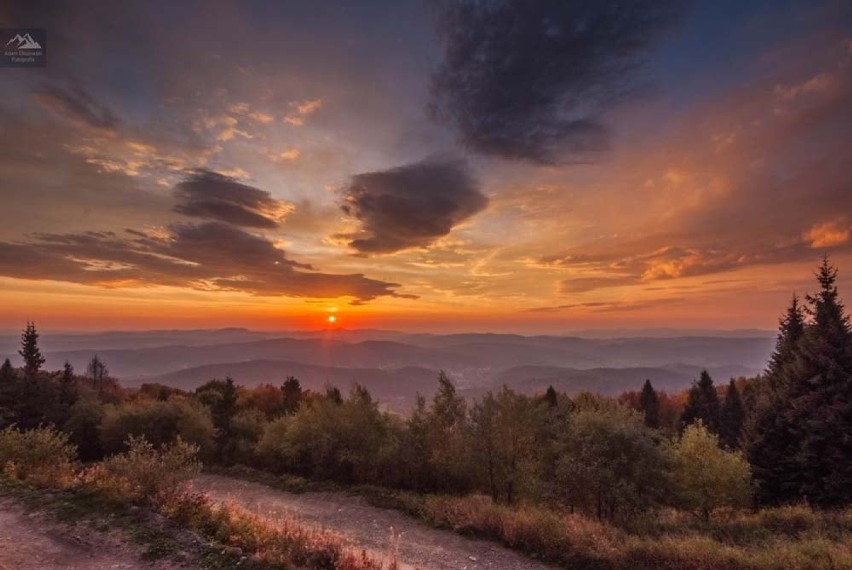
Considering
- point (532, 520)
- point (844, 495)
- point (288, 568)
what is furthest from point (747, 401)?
point (288, 568)

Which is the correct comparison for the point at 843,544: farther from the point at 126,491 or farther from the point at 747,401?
the point at 747,401

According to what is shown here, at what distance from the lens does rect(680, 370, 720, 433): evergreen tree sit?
66062 millimetres

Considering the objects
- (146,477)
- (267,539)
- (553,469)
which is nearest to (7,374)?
(146,477)

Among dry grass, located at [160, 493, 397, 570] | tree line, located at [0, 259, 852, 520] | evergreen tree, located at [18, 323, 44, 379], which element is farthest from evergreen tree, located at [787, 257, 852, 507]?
evergreen tree, located at [18, 323, 44, 379]

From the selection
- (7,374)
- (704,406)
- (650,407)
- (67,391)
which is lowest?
(650,407)

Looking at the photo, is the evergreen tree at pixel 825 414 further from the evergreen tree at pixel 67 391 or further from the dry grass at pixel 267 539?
the evergreen tree at pixel 67 391

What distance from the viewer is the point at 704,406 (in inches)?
2645

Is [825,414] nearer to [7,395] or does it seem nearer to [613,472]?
[613,472]

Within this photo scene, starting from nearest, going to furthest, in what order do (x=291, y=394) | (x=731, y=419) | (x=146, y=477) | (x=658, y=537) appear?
(x=146, y=477) → (x=658, y=537) → (x=731, y=419) → (x=291, y=394)

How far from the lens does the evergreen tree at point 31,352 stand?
59688 millimetres

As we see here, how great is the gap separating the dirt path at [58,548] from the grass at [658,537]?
38.6 ft

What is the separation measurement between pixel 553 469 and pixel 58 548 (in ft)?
76.9

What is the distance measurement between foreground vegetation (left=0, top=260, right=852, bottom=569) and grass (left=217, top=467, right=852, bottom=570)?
2.7 inches

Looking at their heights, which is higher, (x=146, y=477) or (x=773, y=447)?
(x=146, y=477)
